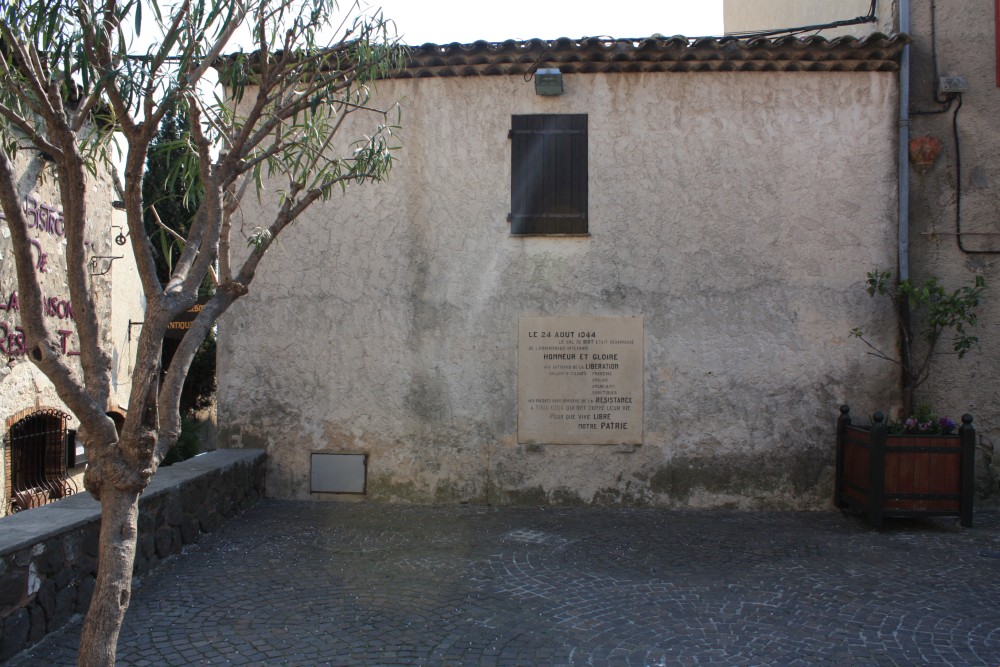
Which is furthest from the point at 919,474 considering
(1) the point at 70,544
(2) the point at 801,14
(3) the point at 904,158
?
(1) the point at 70,544

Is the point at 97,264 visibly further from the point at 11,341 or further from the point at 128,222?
the point at 128,222

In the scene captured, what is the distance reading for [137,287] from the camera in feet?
44.7

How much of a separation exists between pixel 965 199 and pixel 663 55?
3186mm

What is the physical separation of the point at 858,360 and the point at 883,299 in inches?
24.3

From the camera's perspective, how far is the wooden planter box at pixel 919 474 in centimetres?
664

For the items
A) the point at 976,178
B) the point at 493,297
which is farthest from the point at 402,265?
the point at 976,178

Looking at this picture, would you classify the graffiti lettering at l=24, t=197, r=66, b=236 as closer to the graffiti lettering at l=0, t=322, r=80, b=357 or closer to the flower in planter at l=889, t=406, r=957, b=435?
the graffiti lettering at l=0, t=322, r=80, b=357

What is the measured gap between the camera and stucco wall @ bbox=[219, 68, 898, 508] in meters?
7.49

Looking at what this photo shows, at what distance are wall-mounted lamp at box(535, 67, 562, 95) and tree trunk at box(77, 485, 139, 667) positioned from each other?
568 centimetres

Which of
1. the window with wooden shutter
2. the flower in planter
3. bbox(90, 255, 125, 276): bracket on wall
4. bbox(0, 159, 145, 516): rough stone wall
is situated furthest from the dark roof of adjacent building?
bbox(90, 255, 125, 276): bracket on wall

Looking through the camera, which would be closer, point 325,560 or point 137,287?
point 325,560

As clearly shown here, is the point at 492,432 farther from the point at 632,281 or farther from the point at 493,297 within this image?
the point at 632,281

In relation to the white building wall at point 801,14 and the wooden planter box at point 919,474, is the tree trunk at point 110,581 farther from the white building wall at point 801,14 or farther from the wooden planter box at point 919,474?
the white building wall at point 801,14

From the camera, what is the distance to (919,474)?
670 centimetres
